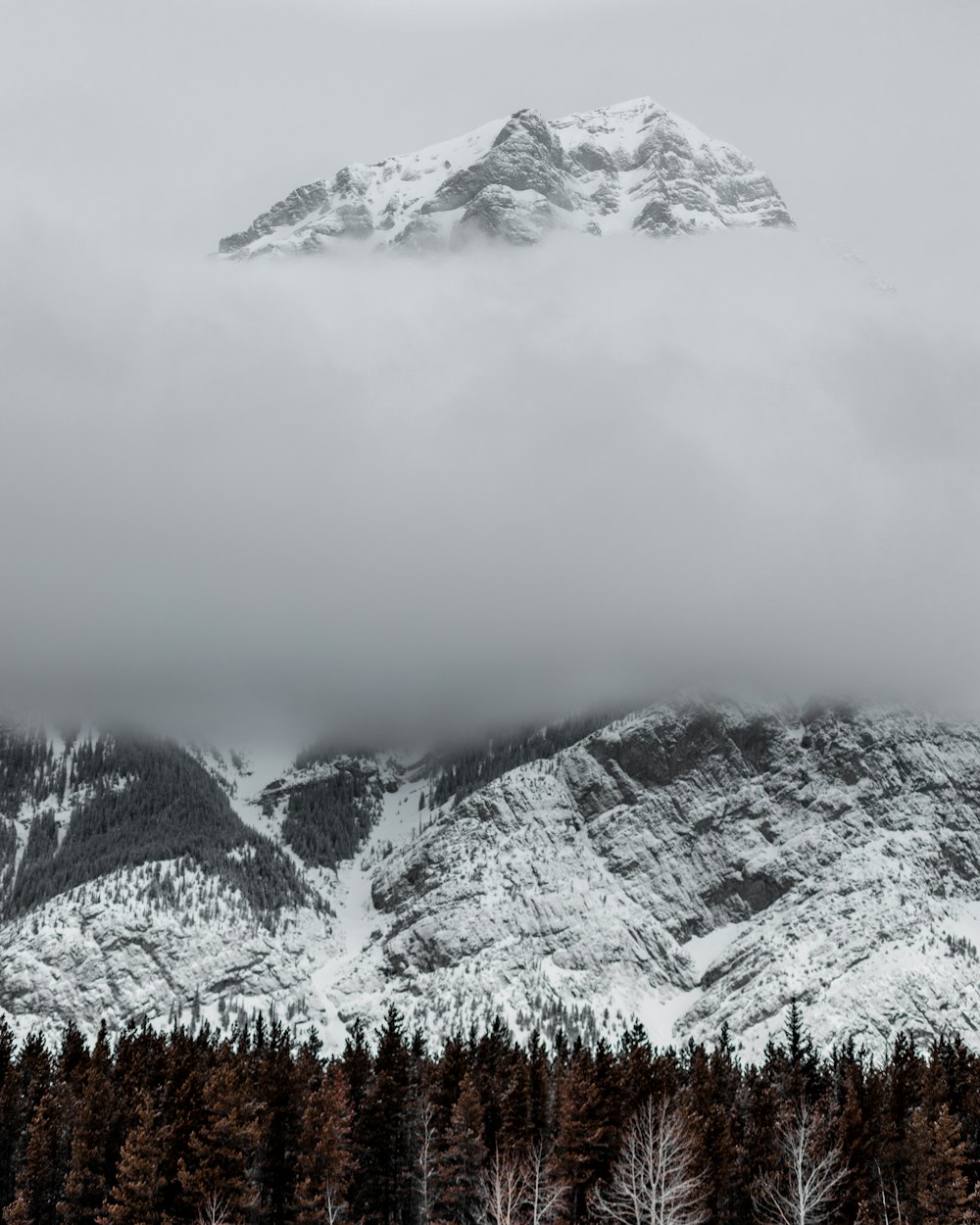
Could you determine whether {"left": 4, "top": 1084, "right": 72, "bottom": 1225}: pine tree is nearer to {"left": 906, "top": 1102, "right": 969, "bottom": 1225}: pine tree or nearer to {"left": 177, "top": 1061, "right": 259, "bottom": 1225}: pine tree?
{"left": 177, "top": 1061, "right": 259, "bottom": 1225}: pine tree

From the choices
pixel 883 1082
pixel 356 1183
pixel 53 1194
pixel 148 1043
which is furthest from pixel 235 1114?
pixel 883 1082

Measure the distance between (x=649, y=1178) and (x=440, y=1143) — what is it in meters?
36.2

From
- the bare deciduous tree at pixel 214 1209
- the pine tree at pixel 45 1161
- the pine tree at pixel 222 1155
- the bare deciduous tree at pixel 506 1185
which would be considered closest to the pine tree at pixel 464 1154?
the bare deciduous tree at pixel 506 1185

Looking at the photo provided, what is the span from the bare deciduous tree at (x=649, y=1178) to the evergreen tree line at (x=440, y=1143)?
0.40m

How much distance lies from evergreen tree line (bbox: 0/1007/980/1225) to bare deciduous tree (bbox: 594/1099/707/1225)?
0.40 meters

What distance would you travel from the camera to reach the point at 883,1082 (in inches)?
4550

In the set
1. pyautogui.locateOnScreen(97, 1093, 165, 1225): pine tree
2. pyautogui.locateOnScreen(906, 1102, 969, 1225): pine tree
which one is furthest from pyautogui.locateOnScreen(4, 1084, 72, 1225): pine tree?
pyautogui.locateOnScreen(906, 1102, 969, 1225): pine tree

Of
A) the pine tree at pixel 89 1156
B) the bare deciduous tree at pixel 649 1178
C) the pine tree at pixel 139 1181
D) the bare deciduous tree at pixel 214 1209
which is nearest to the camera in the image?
the bare deciduous tree at pixel 649 1178

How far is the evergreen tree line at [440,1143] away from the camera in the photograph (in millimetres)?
86188

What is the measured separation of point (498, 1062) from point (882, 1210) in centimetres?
4490

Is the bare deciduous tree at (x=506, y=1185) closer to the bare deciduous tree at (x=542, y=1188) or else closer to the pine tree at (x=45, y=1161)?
the bare deciduous tree at (x=542, y=1188)

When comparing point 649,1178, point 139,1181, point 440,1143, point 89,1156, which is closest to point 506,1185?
point 649,1178

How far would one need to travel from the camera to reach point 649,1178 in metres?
70.8

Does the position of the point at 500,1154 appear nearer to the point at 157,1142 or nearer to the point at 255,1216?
the point at 255,1216
